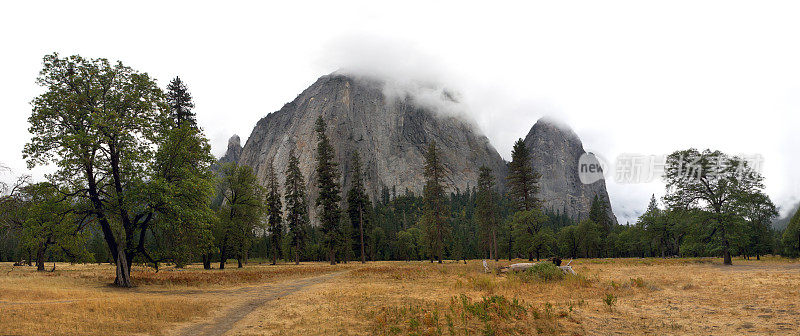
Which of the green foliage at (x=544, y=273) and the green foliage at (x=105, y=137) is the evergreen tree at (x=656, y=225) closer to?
the green foliage at (x=544, y=273)

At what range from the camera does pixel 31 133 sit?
57.4 ft

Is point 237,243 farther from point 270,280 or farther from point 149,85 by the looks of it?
point 149,85

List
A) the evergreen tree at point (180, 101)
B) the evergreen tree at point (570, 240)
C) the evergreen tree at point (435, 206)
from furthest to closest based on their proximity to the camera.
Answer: the evergreen tree at point (570, 240) → the evergreen tree at point (435, 206) → the evergreen tree at point (180, 101)

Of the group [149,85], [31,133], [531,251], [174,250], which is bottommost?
[531,251]

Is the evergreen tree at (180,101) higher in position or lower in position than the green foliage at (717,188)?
higher

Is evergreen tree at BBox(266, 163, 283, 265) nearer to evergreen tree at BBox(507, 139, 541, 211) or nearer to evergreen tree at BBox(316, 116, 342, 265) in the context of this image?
evergreen tree at BBox(316, 116, 342, 265)

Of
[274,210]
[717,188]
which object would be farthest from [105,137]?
[717,188]

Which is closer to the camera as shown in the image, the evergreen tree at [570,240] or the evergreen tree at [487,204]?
the evergreen tree at [487,204]

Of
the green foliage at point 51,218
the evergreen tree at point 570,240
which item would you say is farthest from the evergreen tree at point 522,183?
the evergreen tree at point 570,240

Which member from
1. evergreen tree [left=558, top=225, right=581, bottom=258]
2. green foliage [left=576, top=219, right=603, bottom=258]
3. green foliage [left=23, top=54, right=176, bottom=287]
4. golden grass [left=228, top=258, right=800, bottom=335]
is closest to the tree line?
green foliage [left=23, top=54, right=176, bottom=287]

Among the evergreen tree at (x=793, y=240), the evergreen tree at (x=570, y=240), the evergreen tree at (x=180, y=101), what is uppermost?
the evergreen tree at (x=180, y=101)

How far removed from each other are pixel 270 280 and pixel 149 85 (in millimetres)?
14053

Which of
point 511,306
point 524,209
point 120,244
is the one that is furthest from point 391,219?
point 511,306

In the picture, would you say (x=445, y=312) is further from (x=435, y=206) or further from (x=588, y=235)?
(x=588, y=235)
